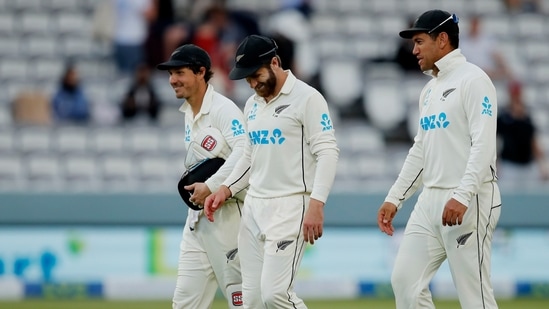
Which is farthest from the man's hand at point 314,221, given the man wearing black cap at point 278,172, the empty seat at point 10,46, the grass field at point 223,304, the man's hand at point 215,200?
the empty seat at point 10,46

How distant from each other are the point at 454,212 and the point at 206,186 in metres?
1.61

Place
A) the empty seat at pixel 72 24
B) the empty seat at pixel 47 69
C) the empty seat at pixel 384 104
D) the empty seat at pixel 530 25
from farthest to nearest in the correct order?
the empty seat at pixel 530 25 → the empty seat at pixel 72 24 → the empty seat at pixel 47 69 → the empty seat at pixel 384 104

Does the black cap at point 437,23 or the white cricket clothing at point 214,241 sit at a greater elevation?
the black cap at point 437,23

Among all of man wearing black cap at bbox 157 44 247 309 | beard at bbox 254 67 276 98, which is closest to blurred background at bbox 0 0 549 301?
man wearing black cap at bbox 157 44 247 309

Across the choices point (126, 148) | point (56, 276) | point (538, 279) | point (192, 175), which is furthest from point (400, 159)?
point (192, 175)

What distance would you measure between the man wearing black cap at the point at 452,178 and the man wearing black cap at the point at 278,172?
1.83 ft

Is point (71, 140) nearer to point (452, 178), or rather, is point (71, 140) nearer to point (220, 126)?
point (220, 126)

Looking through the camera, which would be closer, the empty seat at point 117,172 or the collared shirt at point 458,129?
the collared shirt at point 458,129

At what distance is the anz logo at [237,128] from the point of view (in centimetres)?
682

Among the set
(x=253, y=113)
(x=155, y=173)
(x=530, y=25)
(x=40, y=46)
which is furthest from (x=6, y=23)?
→ (x=253, y=113)

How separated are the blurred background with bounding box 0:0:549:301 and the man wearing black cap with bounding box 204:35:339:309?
456 cm

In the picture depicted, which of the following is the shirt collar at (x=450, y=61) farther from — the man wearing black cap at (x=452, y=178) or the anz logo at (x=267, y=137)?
the anz logo at (x=267, y=137)

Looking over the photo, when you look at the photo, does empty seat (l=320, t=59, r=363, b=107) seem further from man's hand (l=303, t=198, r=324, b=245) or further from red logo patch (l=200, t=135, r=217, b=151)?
man's hand (l=303, t=198, r=324, b=245)

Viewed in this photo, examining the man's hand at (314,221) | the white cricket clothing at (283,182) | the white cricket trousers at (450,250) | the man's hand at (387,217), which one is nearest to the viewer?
the white cricket trousers at (450,250)
